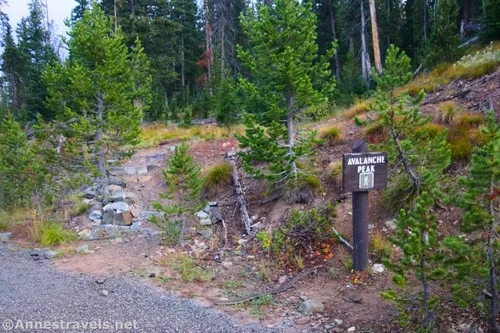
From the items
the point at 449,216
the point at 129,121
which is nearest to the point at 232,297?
the point at 449,216

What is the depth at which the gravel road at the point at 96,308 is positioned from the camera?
4621 millimetres

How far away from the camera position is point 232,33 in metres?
32.5

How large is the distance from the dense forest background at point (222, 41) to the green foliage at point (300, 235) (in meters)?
2.79

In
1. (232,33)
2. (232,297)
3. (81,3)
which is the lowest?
(232,297)

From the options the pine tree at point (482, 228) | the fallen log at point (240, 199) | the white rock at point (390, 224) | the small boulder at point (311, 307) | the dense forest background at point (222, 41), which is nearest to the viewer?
the pine tree at point (482, 228)

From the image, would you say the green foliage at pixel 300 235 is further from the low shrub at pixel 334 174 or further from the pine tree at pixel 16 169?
the pine tree at pixel 16 169

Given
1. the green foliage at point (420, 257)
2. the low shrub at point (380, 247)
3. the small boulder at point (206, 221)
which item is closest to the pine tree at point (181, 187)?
the small boulder at point (206, 221)

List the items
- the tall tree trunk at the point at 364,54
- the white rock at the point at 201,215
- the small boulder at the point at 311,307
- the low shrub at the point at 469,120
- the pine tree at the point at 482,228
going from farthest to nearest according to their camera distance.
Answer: the tall tree trunk at the point at 364,54
the white rock at the point at 201,215
the low shrub at the point at 469,120
the small boulder at the point at 311,307
the pine tree at the point at 482,228

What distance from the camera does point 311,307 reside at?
508 cm

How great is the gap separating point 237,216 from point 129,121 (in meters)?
4.69

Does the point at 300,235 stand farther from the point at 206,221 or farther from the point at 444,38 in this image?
the point at 444,38

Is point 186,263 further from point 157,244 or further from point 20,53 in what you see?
point 20,53

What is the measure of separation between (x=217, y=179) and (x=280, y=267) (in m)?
4.54

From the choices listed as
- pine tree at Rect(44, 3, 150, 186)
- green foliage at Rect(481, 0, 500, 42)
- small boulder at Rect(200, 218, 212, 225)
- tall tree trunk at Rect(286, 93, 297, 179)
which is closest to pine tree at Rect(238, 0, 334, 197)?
tall tree trunk at Rect(286, 93, 297, 179)
